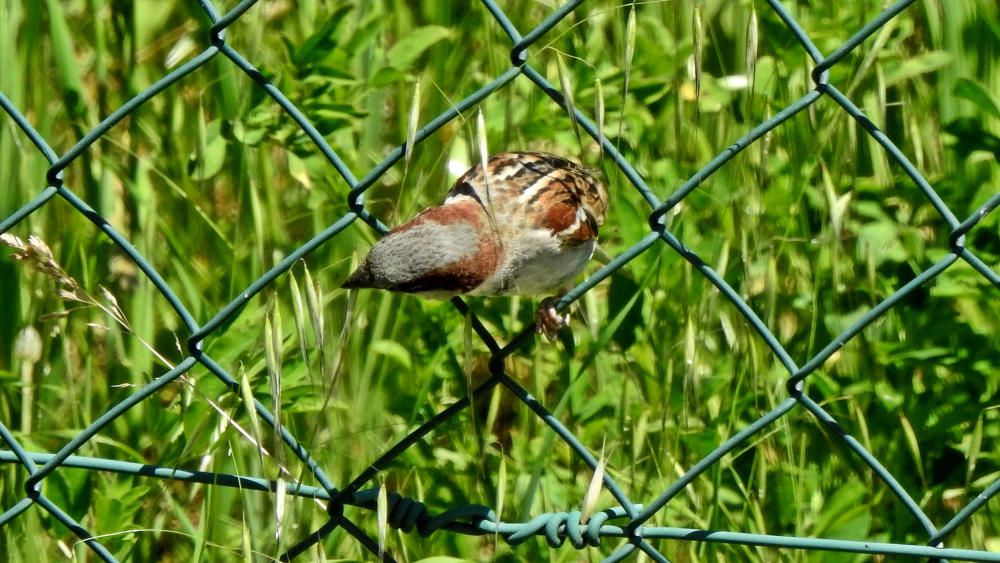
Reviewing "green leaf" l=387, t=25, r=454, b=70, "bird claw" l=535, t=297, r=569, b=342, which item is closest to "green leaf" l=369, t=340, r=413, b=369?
"bird claw" l=535, t=297, r=569, b=342

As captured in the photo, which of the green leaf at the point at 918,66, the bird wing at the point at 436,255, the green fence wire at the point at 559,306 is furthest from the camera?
the green leaf at the point at 918,66

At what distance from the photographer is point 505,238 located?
2604 millimetres

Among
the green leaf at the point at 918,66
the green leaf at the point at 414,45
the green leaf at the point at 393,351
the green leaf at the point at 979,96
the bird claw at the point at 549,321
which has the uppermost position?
the green leaf at the point at 414,45

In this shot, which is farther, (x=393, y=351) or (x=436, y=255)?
(x=393, y=351)

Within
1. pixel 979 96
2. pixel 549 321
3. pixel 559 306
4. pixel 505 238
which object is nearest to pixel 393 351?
pixel 505 238

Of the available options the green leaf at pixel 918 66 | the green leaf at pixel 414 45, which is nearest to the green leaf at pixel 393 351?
the green leaf at pixel 414 45

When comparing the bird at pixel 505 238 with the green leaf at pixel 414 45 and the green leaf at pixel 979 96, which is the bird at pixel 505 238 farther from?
the green leaf at pixel 979 96

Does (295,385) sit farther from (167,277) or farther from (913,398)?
(913,398)

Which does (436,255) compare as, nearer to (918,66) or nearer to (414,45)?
(414,45)

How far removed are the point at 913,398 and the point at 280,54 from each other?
178cm

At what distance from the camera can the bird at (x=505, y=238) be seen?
2.20 metres

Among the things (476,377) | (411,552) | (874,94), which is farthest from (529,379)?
(874,94)

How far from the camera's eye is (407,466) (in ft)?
8.43

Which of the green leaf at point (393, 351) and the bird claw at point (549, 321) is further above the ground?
the bird claw at point (549, 321)
